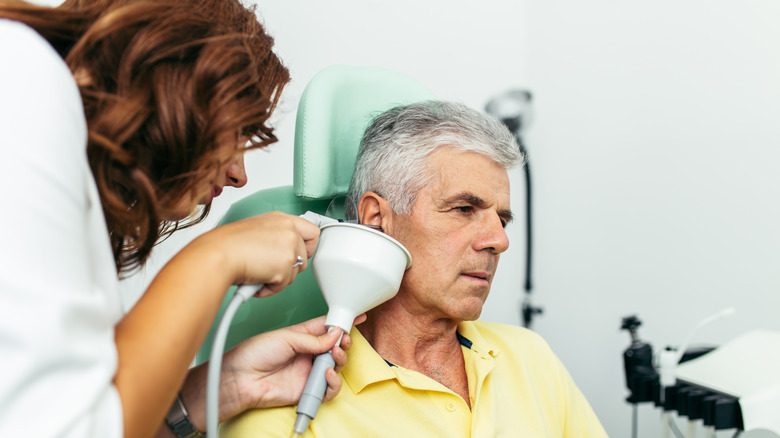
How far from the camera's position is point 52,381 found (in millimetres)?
490

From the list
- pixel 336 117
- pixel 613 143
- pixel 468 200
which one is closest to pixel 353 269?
pixel 468 200

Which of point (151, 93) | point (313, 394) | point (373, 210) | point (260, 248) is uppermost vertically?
point (151, 93)

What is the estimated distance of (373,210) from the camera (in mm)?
1302

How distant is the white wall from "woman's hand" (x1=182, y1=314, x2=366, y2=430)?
0.78 metres

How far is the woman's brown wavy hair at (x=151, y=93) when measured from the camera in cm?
68

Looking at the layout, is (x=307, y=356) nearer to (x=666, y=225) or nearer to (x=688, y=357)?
(x=688, y=357)

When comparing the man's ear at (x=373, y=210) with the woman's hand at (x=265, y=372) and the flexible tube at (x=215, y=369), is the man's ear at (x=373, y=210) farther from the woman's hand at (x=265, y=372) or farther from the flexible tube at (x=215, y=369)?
the flexible tube at (x=215, y=369)

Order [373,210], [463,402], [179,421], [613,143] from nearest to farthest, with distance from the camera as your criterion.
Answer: [179,421] < [463,402] < [373,210] < [613,143]

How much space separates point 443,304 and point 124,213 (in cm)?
70

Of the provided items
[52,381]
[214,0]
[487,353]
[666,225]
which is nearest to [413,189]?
[487,353]

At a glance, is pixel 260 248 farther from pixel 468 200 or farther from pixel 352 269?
pixel 468 200

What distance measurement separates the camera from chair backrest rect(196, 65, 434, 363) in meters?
1.28

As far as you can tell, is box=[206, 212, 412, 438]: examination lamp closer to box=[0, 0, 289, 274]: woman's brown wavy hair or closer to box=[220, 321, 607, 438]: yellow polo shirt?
box=[220, 321, 607, 438]: yellow polo shirt

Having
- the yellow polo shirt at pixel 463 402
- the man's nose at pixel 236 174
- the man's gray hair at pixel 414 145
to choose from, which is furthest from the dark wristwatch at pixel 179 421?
the man's gray hair at pixel 414 145
